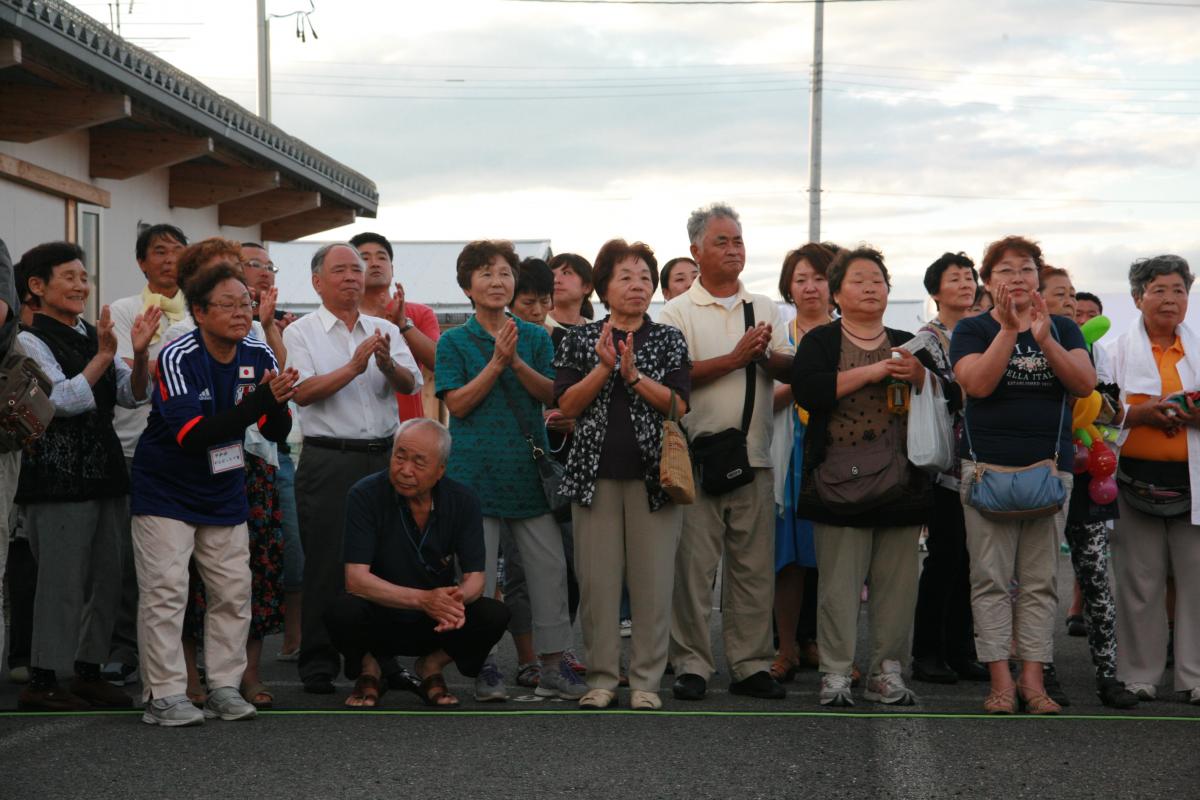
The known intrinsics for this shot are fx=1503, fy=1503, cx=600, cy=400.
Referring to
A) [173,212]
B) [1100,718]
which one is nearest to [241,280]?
[1100,718]

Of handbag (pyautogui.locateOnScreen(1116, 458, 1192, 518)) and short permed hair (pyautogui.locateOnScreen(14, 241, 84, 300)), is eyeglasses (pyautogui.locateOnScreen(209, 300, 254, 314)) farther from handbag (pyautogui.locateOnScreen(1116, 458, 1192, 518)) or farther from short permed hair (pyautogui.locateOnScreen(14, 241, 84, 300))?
handbag (pyautogui.locateOnScreen(1116, 458, 1192, 518))

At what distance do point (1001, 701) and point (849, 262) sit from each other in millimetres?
1999

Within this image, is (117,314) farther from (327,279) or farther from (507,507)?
(507,507)

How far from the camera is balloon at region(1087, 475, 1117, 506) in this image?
663 cm

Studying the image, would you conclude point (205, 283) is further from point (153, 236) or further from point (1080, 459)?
point (1080, 459)

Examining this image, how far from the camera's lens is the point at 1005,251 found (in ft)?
21.2

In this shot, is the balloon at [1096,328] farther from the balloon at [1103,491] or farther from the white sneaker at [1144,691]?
the white sneaker at [1144,691]

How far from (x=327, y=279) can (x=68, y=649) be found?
2.00m

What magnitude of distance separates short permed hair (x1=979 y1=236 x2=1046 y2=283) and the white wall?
673cm

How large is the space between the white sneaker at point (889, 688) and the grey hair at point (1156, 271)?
2099 millimetres

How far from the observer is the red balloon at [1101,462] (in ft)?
21.9

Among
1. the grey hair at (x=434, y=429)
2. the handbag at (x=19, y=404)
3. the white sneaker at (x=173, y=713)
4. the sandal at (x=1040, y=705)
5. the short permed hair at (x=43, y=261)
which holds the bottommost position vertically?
the sandal at (x=1040, y=705)

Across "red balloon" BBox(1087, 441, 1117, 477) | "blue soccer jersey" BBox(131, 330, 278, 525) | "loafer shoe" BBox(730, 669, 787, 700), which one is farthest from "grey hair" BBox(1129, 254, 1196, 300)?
"blue soccer jersey" BBox(131, 330, 278, 525)

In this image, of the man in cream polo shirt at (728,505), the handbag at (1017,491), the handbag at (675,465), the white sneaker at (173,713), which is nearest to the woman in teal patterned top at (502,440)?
the man in cream polo shirt at (728,505)
